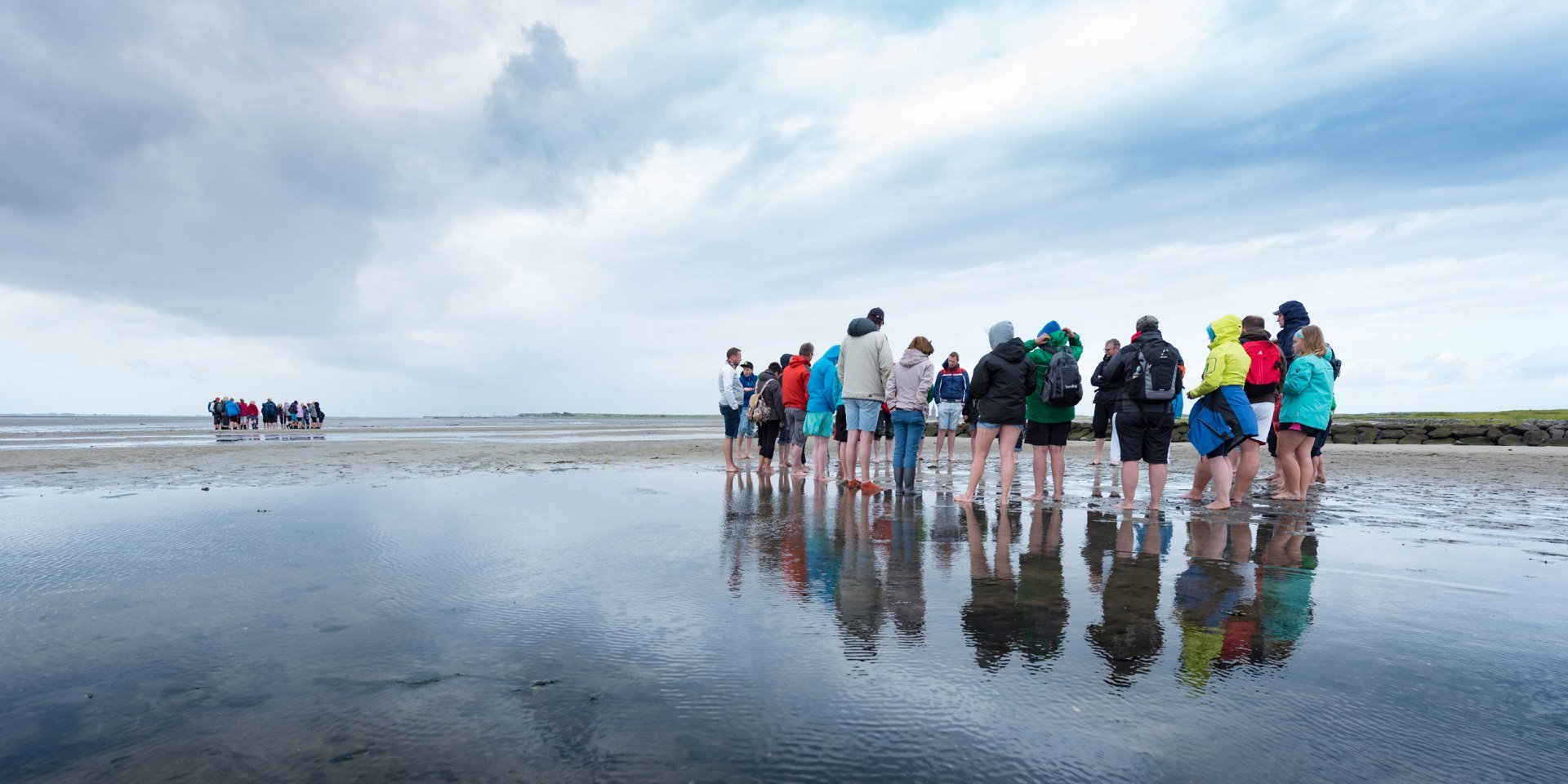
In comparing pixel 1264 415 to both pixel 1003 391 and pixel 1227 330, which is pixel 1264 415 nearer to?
pixel 1227 330

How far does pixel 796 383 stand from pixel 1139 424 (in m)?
5.22

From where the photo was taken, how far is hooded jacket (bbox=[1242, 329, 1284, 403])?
27.6 feet

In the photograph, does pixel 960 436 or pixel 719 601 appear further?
pixel 960 436

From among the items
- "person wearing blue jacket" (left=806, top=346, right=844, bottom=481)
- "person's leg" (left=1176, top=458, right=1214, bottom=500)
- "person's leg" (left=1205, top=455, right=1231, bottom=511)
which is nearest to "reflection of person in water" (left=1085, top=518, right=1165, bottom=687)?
"person's leg" (left=1205, top=455, right=1231, bottom=511)

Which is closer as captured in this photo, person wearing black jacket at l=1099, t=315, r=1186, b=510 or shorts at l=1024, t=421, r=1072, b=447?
person wearing black jacket at l=1099, t=315, r=1186, b=510

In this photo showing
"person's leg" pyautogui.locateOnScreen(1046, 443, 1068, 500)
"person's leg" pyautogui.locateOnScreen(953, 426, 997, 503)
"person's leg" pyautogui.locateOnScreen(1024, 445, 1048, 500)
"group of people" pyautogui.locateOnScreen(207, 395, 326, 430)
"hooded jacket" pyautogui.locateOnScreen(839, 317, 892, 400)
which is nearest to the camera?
"person's leg" pyautogui.locateOnScreen(953, 426, 997, 503)

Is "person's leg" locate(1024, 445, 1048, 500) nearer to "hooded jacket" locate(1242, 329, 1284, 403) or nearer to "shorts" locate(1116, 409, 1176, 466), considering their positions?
"shorts" locate(1116, 409, 1176, 466)

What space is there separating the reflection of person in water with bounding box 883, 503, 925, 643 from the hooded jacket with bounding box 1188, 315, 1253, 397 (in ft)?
12.0

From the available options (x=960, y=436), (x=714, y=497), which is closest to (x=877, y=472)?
(x=714, y=497)

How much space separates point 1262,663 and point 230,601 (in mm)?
4820

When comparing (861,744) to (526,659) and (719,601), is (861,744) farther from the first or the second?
(719,601)

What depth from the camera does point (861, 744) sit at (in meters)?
2.12

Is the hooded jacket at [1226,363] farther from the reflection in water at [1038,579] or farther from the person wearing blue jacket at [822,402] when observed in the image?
the person wearing blue jacket at [822,402]

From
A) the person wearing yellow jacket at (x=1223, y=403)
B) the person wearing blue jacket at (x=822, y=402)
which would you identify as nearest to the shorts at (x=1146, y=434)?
the person wearing yellow jacket at (x=1223, y=403)
